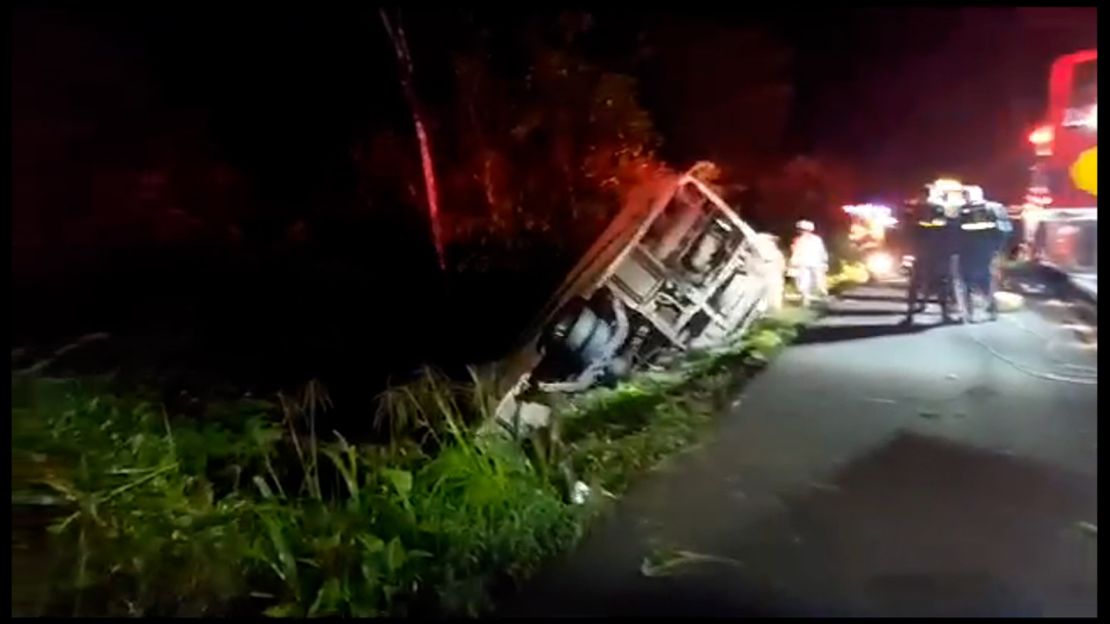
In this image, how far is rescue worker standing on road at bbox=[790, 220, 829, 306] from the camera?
1.69 m

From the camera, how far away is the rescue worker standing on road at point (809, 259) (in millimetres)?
1693

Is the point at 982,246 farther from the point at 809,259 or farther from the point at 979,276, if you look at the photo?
the point at 809,259

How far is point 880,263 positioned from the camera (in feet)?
5.67

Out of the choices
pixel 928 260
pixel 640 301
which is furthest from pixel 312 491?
pixel 928 260

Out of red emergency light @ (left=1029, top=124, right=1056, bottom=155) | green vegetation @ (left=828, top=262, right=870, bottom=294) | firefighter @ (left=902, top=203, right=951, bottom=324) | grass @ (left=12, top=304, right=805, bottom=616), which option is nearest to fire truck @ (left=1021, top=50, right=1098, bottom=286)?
red emergency light @ (left=1029, top=124, right=1056, bottom=155)

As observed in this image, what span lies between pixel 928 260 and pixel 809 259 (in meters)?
0.17

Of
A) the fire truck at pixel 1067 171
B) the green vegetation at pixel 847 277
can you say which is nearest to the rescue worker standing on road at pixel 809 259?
the green vegetation at pixel 847 277

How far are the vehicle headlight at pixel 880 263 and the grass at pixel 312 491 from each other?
0.12 meters

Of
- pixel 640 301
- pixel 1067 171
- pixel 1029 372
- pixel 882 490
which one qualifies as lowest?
pixel 882 490

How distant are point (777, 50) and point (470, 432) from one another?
663 millimetres

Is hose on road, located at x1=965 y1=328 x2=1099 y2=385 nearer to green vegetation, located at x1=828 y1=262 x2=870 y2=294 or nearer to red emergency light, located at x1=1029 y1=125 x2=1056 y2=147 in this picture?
green vegetation, located at x1=828 y1=262 x2=870 y2=294

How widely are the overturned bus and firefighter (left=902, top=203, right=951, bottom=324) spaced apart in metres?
0.19

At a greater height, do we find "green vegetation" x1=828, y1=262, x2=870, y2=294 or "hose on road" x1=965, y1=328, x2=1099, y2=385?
"green vegetation" x1=828, y1=262, x2=870, y2=294

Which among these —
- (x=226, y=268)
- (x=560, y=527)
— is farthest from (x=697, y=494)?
(x=226, y=268)
